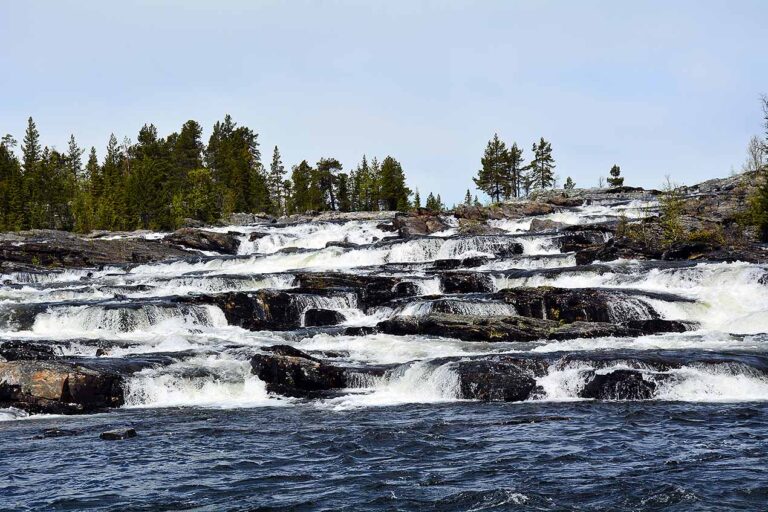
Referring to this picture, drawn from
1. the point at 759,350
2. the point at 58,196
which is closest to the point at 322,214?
the point at 58,196

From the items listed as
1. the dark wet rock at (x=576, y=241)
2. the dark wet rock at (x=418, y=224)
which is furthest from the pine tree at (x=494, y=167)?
the dark wet rock at (x=576, y=241)

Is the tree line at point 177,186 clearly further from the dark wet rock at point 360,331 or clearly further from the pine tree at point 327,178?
the dark wet rock at point 360,331

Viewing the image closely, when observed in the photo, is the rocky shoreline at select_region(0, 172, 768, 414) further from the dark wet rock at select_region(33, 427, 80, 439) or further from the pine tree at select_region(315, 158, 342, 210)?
the pine tree at select_region(315, 158, 342, 210)

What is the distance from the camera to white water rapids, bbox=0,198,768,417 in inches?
848

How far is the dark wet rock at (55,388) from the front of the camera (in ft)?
67.1

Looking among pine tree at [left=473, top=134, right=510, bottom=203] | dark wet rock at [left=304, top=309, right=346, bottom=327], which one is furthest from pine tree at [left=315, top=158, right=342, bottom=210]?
dark wet rock at [left=304, top=309, right=346, bottom=327]

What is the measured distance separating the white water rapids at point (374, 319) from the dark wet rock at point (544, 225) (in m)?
11.9

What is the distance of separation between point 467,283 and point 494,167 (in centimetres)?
8781

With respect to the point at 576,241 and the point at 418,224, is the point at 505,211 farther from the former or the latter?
the point at 576,241

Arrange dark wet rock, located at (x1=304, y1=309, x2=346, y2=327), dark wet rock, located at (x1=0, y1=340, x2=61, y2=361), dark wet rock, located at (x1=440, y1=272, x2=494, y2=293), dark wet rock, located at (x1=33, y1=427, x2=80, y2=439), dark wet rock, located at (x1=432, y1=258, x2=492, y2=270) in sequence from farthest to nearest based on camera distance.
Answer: dark wet rock, located at (x1=432, y1=258, x2=492, y2=270) < dark wet rock, located at (x1=440, y1=272, x2=494, y2=293) < dark wet rock, located at (x1=304, y1=309, x2=346, y2=327) < dark wet rock, located at (x1=0, y1=340, x2=61, y2=361) < dark wet rock, located at (x1=33, y1=427, x2=80, y2=439)

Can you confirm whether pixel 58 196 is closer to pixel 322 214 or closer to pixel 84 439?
pixel 322 214

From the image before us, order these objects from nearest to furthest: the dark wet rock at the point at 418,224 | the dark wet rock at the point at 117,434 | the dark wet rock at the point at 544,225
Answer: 1. the dark wet rock at the point at 117,434
2. the dark wet rock at the point at 544,225
3. the dark wet rock at the point at 418,224

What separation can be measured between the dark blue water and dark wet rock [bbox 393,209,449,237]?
164ft

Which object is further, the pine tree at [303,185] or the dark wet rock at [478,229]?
the pine tree at [303,185]
